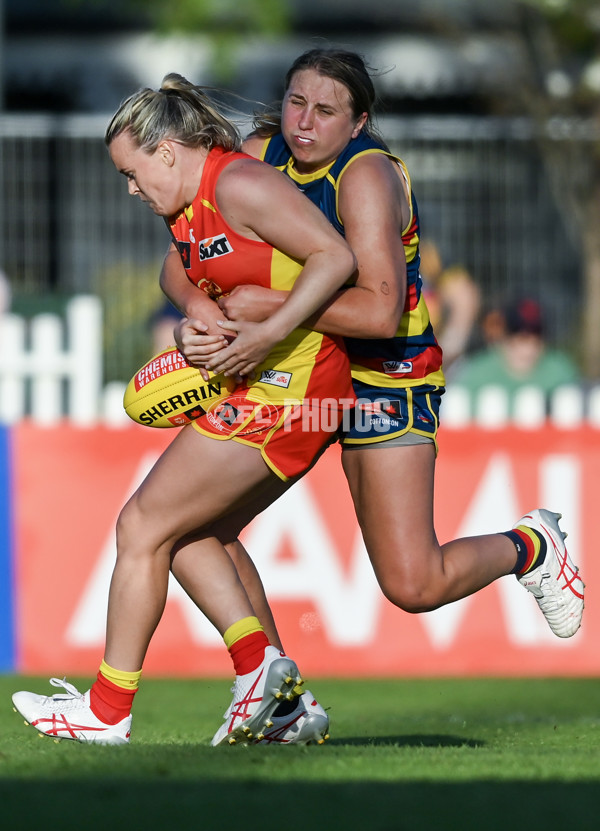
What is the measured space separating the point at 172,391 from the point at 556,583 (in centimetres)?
168

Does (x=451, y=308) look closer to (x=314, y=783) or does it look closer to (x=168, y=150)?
(x=168, y=150)

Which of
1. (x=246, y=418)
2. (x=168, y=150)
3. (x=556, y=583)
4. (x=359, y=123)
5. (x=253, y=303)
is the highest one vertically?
(x=359, y=123)

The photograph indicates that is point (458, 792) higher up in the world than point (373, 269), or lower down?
lower down

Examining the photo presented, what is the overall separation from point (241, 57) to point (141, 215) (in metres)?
4.93

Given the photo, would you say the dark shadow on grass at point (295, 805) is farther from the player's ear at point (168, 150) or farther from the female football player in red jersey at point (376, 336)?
the player's ear at point (168, 150)

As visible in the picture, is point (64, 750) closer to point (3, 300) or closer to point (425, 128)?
point (3, 300)

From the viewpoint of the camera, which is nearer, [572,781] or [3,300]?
[572,781]

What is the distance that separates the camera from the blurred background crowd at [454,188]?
1170cm

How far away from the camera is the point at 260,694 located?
446 centimetres

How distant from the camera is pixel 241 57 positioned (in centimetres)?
1741

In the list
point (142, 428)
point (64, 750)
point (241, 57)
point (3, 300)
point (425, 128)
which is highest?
point (241, 57)

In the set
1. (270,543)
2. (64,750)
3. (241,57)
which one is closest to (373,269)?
(64,750)

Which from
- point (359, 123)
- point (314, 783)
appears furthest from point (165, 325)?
A: point (314, 783)

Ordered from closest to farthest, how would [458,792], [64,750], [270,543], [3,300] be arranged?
1. [458,792]
2. [64,750]
3. [270,543]
4. [3,300]
